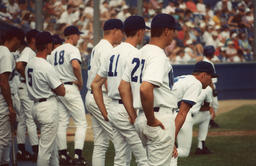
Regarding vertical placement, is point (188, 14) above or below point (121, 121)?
above

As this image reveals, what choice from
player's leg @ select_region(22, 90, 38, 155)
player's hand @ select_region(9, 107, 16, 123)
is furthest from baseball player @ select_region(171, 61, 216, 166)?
player's leg @ select_region(22, 90, 38, 155)

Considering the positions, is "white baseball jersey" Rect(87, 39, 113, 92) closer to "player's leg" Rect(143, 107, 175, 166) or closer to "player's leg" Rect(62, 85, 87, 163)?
"player's leg" Rect(62, 85, 87, 163)

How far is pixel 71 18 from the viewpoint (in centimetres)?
1633

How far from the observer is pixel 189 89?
18.4 feet

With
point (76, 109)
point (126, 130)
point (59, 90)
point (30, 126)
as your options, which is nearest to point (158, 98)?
point (126, 130)

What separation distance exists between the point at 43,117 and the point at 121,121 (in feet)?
3.94

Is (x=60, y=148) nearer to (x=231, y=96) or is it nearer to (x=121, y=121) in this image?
(x=121, y=121)

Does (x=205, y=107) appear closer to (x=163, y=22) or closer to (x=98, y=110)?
(x=98, y=110)

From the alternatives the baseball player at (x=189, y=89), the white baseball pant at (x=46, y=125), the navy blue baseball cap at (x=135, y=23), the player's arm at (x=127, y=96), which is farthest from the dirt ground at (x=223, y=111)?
the player's arm at (x=127, y=96)

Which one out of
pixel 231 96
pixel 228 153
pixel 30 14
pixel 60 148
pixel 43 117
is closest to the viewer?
pixel 43 117

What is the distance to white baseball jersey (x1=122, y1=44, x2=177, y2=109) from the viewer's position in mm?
4371

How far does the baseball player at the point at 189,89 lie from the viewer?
539 cm

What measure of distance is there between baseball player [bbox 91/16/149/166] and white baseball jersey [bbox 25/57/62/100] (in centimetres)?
74

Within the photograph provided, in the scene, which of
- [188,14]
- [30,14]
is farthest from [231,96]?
[30,14]
